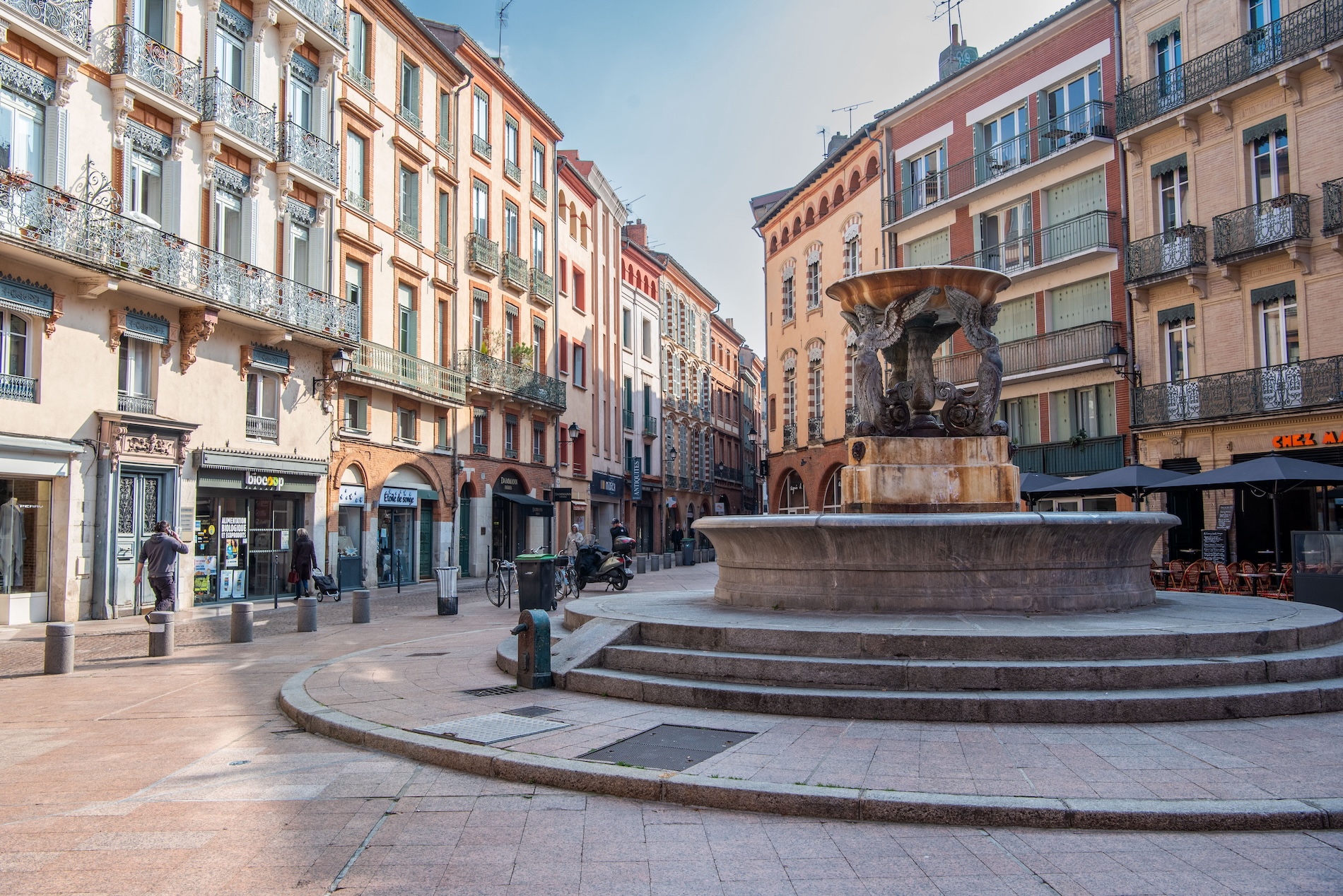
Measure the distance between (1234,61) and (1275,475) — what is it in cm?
1311

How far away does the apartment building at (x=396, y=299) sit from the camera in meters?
25.7

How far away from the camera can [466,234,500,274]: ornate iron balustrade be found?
3209 cm

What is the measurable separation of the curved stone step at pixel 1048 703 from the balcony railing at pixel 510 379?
996 inches

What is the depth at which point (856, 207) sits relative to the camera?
127ft

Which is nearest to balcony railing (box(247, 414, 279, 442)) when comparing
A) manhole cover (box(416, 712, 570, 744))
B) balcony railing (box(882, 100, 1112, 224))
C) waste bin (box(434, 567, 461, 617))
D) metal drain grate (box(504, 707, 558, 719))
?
waste bin (box(434, 567, 461, 617))

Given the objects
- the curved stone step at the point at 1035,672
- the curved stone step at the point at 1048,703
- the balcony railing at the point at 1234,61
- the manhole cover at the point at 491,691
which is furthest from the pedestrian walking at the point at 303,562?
the balcony railing at the point at 1234,61

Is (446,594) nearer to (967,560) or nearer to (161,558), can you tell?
(161,558)

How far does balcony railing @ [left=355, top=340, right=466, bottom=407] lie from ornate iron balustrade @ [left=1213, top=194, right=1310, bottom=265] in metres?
21.2

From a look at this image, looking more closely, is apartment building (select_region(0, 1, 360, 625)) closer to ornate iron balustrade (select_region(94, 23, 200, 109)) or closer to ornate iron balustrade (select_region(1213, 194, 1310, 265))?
ornate iron balustrade (select_region(94, 23, 200, 109))

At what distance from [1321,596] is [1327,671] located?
599 centimetres

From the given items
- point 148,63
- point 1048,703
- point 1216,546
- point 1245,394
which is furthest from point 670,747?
point 1245,394

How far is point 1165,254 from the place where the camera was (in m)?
25.2

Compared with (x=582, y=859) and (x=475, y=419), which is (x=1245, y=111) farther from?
(x=582, y=859)


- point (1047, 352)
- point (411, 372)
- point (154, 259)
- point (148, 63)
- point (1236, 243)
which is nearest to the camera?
point (154, 259)
